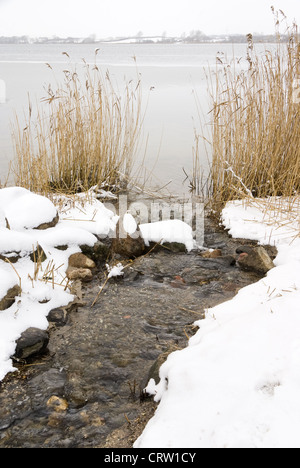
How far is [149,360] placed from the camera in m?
1.79

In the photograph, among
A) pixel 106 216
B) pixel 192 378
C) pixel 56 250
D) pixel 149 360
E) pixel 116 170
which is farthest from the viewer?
pixel 116 170

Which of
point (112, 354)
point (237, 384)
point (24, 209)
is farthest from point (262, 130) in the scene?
point (237, 384)

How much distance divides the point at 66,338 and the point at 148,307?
47 cm

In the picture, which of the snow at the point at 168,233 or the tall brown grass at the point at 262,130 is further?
the tall brown grass at the point at 262,130

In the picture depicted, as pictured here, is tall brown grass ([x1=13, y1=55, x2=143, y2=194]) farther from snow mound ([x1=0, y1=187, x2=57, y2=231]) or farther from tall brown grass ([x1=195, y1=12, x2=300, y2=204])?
tall brown grass ([x1=195, y1=12, x2=300, y2=204])

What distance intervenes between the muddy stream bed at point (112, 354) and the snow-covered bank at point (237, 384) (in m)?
0.16

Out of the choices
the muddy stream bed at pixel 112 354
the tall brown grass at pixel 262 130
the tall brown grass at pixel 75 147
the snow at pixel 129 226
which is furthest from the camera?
the tall brown grass at pixel 75 147

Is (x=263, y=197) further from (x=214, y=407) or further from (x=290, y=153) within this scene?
(x=214, y=407)

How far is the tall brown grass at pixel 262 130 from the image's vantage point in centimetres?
301

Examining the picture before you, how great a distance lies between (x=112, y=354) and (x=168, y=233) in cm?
115

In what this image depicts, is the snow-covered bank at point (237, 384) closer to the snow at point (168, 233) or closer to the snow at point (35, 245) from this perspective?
the snow at point (35, 245)

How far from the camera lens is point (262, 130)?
10.4ft

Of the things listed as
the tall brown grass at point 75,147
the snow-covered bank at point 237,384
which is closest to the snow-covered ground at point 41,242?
the tall brown grass at point 75,147
